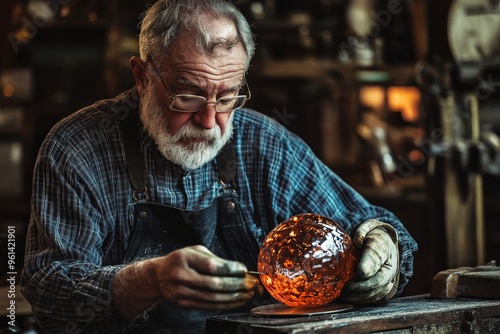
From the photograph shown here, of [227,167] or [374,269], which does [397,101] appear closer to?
[227,167]

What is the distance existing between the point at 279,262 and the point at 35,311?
0.83m

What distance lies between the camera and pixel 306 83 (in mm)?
7652

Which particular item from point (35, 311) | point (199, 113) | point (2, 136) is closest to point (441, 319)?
point (199, 113)

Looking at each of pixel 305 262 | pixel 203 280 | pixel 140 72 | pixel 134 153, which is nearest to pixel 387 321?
pixel 305 262

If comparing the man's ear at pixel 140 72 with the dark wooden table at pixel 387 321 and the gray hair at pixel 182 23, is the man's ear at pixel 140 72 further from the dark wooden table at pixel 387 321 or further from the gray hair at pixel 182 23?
the dark wooden table at pixel 387 321

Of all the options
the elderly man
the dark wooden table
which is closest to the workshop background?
the elderly man

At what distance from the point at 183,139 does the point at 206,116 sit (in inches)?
5.1

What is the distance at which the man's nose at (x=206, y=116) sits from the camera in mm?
3109

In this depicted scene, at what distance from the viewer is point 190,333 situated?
322 centimetres

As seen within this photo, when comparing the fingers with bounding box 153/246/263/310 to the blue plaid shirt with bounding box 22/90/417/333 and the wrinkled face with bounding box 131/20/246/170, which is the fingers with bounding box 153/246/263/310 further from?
the wrinkled face with bounding box 131/20/246/170

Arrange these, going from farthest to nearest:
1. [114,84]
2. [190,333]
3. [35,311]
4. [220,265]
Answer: [114,84] < [190,333] < [35,311] < [220,265]

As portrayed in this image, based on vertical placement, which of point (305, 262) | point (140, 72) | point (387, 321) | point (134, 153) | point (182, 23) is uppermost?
point (182, 23)

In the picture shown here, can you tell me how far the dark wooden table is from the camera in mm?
2520

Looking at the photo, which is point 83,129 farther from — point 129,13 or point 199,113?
point 129,13
